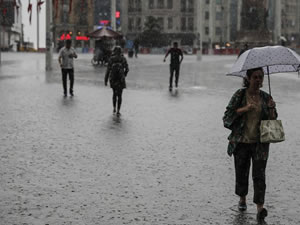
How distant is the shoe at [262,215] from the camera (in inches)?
232

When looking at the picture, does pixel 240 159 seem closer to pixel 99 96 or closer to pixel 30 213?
pixel 30 213

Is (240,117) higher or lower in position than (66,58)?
lower

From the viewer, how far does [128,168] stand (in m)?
8.45

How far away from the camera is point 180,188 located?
23.9 feet

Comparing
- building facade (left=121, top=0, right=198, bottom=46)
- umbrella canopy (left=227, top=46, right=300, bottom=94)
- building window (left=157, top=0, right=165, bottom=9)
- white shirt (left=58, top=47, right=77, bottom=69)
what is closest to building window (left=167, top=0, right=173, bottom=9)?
building facade (left=121, top=0, right=198, bottom=46)

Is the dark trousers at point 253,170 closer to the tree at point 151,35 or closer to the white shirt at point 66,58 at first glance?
the white shirt at point 66,58

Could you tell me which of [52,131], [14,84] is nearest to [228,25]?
[14,84]

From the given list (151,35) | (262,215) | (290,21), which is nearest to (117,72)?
(262,215)

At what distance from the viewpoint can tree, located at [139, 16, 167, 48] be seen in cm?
10812

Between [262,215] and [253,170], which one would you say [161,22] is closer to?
[253,170]

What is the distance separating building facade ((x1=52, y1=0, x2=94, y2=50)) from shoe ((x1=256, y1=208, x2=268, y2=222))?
114 meters

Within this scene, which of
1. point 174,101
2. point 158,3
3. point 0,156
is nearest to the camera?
A: point 0,156

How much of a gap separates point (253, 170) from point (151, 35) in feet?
338

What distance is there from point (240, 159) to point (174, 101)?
1207 centimetres
